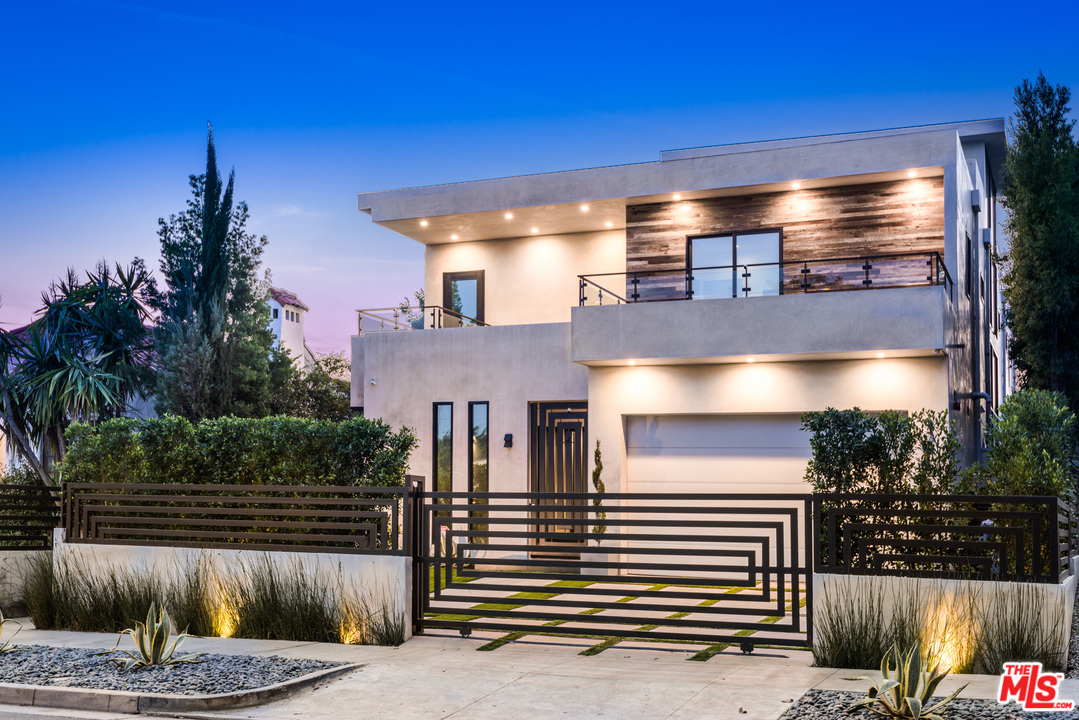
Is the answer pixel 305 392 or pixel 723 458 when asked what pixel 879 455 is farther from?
pixel 305 392

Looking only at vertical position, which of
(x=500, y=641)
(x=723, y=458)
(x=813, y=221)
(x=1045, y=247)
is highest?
(x=1045, y=247)

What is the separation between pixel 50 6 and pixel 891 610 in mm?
19015

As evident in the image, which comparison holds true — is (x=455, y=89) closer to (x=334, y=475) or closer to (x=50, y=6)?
(x=50, y=6)

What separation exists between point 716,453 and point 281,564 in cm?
787

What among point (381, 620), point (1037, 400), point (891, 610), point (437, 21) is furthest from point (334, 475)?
point (437, 21)

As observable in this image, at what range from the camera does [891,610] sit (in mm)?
7977

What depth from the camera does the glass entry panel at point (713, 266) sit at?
16375 mm

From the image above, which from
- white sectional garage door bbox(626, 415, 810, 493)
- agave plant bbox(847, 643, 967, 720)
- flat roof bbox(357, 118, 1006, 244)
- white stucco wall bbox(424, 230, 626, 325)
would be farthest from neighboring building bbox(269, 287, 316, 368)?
agave plant bbox(847, 643, 967, 720)

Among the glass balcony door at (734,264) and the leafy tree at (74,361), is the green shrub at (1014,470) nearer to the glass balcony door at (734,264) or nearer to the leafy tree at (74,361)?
the glass balcony door at (734,264)

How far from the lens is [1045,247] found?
22094mm

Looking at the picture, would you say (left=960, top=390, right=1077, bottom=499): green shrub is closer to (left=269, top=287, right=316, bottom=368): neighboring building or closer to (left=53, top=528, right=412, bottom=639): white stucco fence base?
(left=53, top=528, right=412, bottom=639): white stucco fence base

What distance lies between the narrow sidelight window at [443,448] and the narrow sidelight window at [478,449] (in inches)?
14.8

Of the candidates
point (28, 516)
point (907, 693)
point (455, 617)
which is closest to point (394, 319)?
point (28, 516)

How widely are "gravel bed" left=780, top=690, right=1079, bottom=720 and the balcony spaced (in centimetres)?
788
